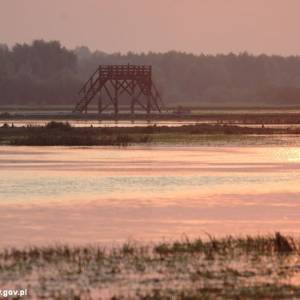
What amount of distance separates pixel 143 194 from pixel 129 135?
37.1 m

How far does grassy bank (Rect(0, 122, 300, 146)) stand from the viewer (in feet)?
236

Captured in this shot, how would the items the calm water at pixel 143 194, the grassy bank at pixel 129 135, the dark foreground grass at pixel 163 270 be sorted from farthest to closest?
the grassy bank at pixel 129 135, the calm water at pixel 143 194, the dark foreground grass at pixel 163 270

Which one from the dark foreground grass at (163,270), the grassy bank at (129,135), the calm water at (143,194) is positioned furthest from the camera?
the grassy bank at (129,135)

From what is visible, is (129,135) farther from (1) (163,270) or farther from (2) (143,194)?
(1) (163,270)

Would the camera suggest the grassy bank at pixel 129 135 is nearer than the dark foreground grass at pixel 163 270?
No

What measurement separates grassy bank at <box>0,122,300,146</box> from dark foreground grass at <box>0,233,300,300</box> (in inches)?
1733

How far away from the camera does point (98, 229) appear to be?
31.1 meters

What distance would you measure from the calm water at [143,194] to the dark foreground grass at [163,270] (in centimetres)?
249

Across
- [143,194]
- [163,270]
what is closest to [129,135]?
[143,194]

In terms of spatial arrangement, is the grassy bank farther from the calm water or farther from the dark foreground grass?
the dark foreground grass

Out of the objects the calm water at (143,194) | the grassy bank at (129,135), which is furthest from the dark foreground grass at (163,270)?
the grassy bank at (129,135)

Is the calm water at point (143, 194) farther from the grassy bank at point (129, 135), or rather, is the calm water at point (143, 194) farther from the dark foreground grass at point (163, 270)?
the grassy bank at point (129, 135)

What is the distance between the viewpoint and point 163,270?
24344 millimetres

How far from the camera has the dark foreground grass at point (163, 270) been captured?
22.3 metres
